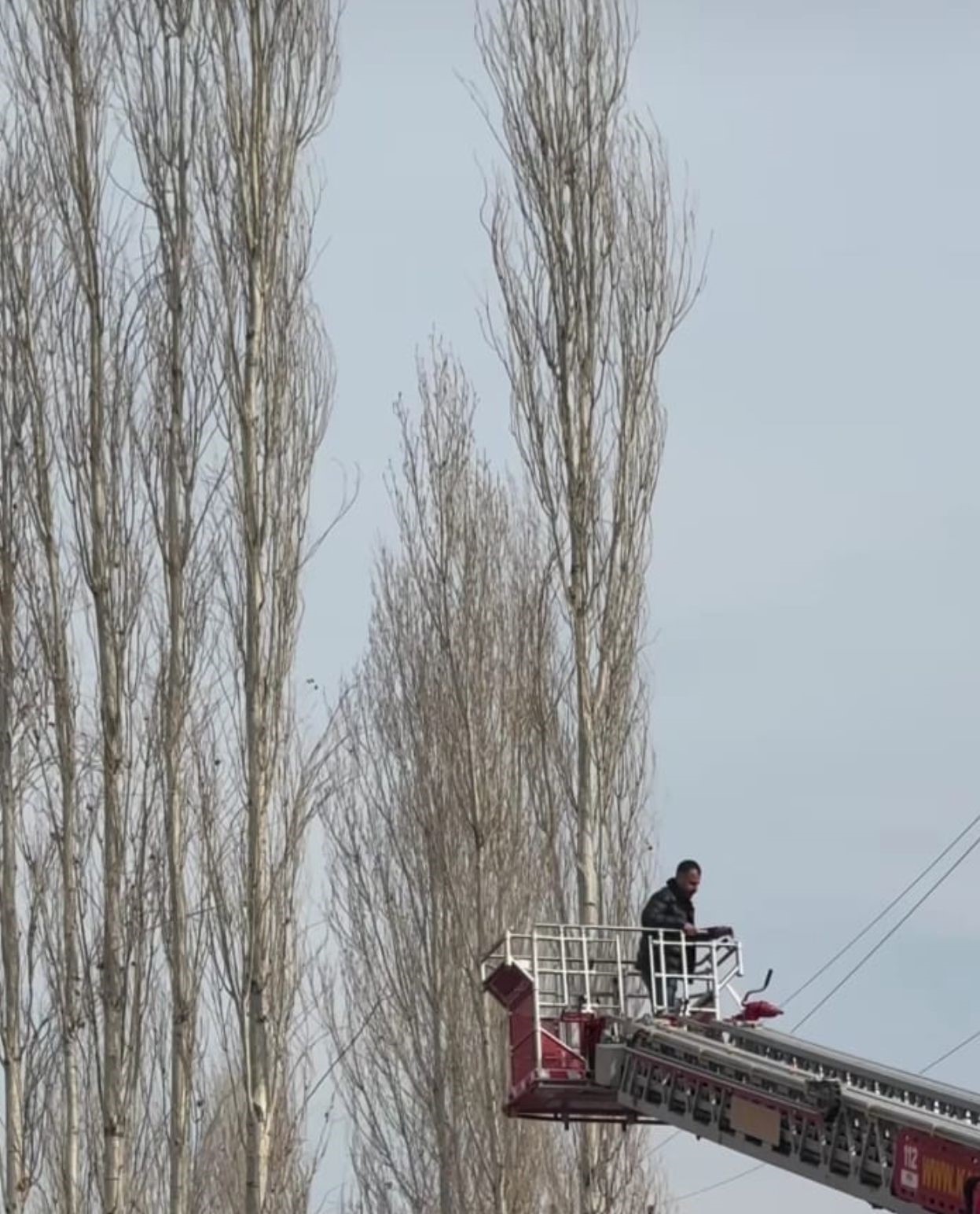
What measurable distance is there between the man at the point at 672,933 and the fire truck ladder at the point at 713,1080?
22 mm

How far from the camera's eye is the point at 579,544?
20562 mm

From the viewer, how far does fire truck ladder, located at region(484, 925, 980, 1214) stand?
12.0 meters

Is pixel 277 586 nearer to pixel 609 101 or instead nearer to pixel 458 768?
pixel 609 101

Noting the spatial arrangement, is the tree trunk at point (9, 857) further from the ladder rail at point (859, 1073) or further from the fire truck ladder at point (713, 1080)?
the ladder rail at point (859, 1073)

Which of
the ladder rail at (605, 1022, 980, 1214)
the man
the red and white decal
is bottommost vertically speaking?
the red and white decal

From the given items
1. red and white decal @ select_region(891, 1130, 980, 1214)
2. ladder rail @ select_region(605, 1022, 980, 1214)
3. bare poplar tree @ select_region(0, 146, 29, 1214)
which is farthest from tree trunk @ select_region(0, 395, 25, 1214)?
red and white decal @ select_region(891, 1130, 980, 1214)

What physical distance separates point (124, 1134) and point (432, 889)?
8.11 metres

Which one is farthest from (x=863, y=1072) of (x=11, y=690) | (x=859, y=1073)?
(x=11, y=690)

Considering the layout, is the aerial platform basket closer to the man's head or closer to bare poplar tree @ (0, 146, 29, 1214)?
the man's head

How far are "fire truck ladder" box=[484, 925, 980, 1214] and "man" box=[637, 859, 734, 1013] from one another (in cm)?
2

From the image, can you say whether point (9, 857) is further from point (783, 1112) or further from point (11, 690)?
point (783, 1112)

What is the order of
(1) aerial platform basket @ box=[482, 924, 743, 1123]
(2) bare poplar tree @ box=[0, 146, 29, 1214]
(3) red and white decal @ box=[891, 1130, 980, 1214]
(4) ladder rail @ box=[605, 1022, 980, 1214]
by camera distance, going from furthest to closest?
(2) bare poplar tree @ box=[0, 146, 29, 1214] → (1) aerial platform basket @ box=[482, 924, 743, 1123] → (4) ladder rail @ box=[605, 1022, 980, 1214] → (3) red and white decal @ box=[891, 1130, 980, 1214]

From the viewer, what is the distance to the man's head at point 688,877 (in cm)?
1566

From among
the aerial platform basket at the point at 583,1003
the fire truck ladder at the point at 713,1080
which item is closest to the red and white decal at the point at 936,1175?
the fire truck ladder at the point at 713,1080
